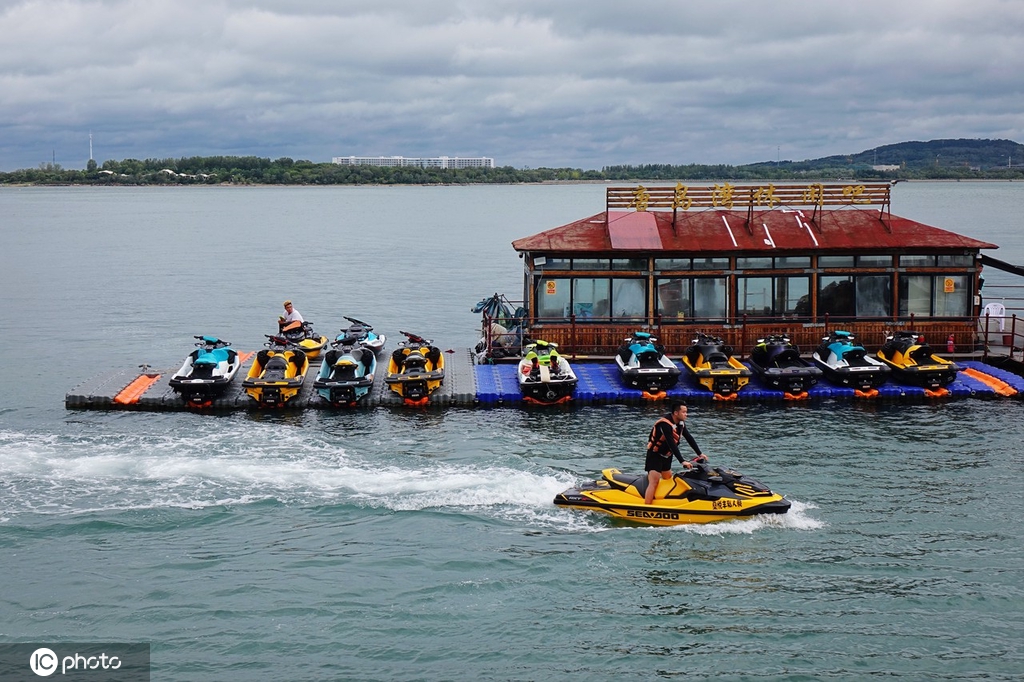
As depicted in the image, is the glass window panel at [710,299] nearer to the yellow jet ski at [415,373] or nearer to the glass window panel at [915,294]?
the glass window panel at [915,294]

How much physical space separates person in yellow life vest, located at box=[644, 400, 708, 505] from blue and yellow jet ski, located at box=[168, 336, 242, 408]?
14.4 m

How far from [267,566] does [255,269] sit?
224 ft

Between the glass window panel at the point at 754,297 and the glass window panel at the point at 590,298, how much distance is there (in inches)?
165

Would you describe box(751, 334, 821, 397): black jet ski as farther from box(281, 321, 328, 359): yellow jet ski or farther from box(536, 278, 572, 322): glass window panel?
box(281, 321, 328, 359): yellow jet ski

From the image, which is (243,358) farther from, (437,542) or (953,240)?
(953,240)

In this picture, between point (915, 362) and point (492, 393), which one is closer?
point (492, 393)

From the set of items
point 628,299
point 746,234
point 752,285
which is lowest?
point 628,299

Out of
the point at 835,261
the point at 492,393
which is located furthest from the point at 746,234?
the point at 492,393

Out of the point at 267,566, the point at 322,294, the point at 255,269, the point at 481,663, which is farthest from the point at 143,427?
the point at 255,269

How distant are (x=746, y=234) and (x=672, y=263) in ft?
8.72

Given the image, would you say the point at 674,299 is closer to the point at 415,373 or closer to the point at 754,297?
the point at 754,297

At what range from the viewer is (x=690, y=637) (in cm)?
1577

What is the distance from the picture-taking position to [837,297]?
32875mm

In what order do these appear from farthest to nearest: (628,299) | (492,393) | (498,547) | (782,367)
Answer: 1. (628,299)
2. (782,367)
3. (492,393)
4. (498,547)
